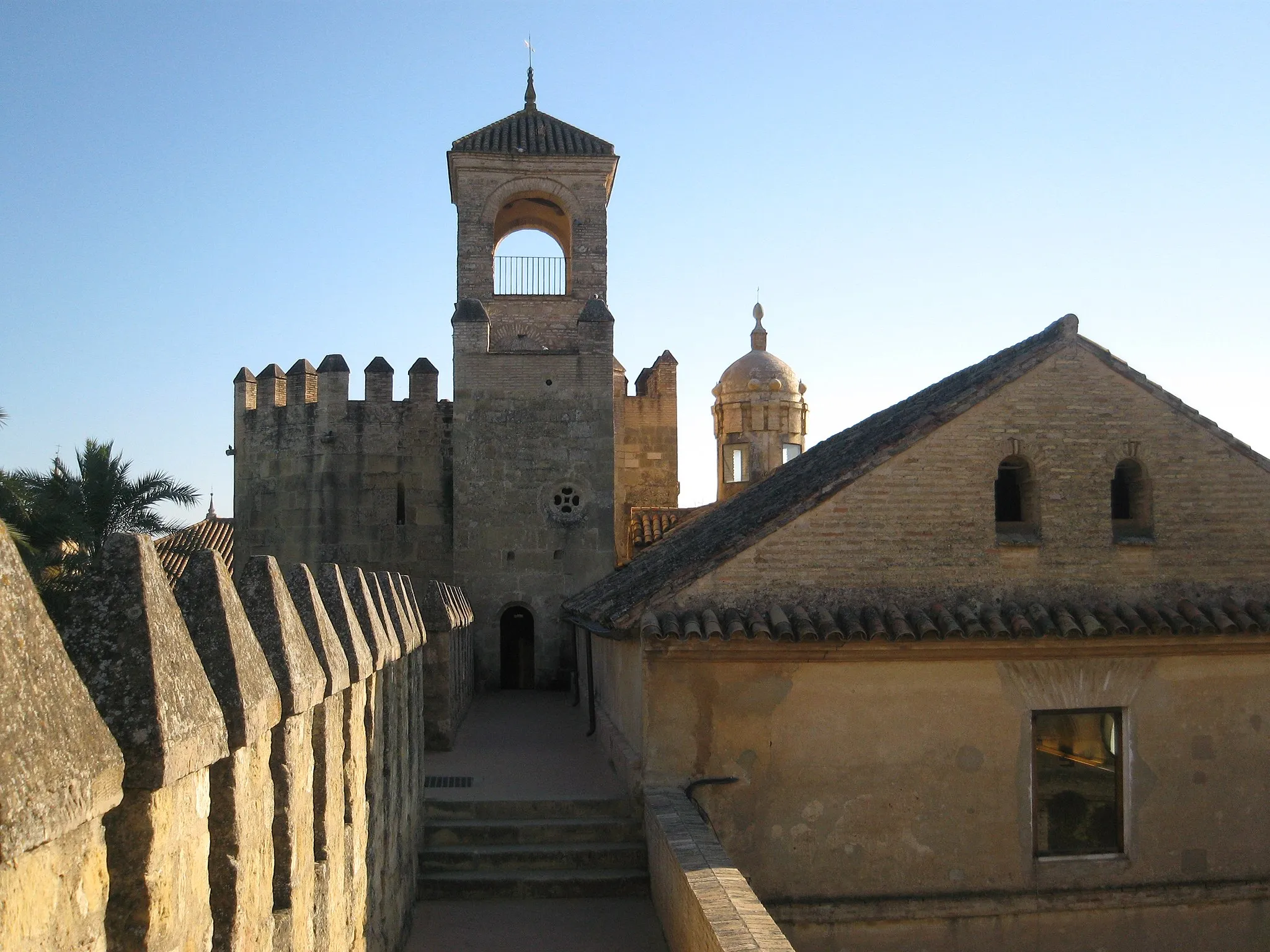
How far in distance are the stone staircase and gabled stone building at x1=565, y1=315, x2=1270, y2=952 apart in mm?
547

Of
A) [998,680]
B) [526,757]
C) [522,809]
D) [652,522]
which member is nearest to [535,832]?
[522,809]

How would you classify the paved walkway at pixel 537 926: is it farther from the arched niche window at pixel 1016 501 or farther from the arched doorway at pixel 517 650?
the arched doorway at pixel 517 650

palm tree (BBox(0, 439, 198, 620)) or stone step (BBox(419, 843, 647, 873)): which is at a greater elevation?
palm tree (BBox(0, 439, 198, 620))

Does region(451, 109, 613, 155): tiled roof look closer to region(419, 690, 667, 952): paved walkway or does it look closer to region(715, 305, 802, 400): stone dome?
region(715, 305, 802, 400): stone dome

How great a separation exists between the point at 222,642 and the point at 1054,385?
9068mm

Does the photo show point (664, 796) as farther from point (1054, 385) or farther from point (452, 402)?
point (452, 402)

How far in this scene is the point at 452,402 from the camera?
989 inches

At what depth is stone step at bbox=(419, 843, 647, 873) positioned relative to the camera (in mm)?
10156

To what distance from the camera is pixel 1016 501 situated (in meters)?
11.2

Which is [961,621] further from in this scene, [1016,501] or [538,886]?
[538,886]

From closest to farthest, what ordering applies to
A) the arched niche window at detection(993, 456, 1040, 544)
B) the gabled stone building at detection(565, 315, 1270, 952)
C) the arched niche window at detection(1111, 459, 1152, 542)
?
the gabled stone building at detection(565, 315, 1270, 952)
the arched niche window at detection(993, 456, 1040, 544)
the arched niche window at detection(1111, 459, 1152, 542)

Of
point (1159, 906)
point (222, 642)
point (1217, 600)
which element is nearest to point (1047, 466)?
point (1217, 600)

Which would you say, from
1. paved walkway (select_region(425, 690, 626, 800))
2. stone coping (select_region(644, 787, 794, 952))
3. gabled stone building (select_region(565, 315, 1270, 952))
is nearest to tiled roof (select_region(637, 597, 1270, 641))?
gabled stone building (select_region(565, 315, 1270, 952))

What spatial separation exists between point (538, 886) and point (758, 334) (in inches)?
889
